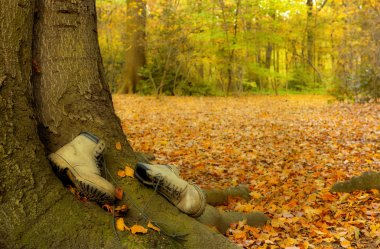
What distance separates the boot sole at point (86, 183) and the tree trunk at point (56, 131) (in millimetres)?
78

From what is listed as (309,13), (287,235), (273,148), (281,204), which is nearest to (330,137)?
(273,148)

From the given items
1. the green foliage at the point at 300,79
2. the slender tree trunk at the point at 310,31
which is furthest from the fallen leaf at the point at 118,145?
the green foliage at the point at 300,79

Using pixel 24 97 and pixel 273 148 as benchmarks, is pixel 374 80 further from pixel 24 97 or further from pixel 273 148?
pixel 24 97

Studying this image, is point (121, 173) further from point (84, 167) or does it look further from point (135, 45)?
point (135, 45)

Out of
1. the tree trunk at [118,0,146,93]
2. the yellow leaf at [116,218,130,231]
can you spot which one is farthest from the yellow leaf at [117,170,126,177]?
the tree trunk at [118,0,146,93]

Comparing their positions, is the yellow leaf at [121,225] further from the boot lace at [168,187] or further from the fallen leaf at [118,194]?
the boot lace at [168,187]

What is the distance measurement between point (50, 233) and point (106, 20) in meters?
21.7

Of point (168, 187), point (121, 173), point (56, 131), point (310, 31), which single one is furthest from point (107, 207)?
point (310, 31)

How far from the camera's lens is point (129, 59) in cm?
2047

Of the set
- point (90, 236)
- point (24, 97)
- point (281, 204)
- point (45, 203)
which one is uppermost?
point (24, 97)

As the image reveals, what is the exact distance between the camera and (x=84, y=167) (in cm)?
277

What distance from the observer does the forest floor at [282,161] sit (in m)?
3.65

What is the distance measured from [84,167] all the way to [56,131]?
0.47 meters

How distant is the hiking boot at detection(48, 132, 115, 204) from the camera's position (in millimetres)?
2680
